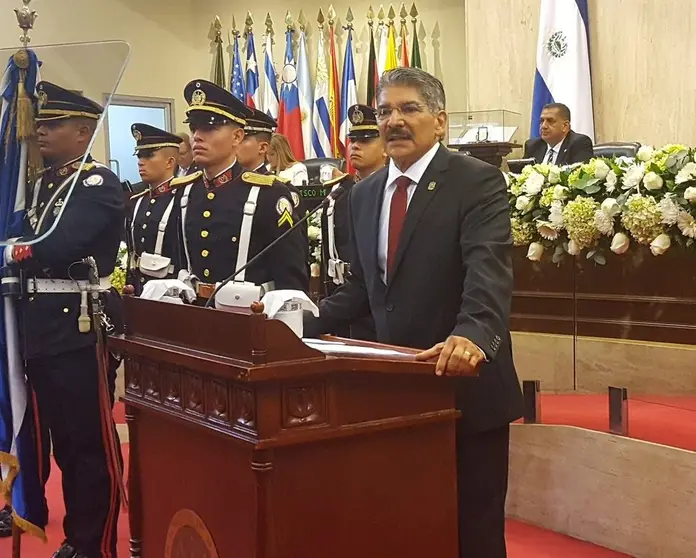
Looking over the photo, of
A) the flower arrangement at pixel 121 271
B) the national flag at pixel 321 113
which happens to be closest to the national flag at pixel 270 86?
the national flag at pixel 321 113

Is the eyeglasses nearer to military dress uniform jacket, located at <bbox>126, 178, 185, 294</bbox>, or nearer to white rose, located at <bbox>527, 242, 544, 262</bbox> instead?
military dress uniform jacket, located at <bbox>126, 178, 185, 294</bbox>

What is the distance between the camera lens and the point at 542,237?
367cm

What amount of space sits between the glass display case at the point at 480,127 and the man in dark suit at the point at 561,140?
1.83 feet

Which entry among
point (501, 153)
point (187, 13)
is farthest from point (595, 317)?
point (187, 13)

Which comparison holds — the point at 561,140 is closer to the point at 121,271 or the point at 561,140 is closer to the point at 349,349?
the point at 121,271

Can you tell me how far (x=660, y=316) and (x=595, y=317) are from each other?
0.30m

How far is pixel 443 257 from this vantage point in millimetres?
1927

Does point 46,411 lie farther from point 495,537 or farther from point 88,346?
point 495,537

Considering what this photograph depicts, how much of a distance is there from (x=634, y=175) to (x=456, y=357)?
1837 millimetres

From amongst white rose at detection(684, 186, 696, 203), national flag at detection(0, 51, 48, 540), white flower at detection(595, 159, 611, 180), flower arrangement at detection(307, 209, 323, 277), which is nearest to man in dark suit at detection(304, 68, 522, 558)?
national flag at detection(0, 51, 48, 540)

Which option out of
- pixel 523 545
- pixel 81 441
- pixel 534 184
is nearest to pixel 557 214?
pixel 534 184

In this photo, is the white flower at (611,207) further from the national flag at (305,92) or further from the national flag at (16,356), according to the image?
the national flag at (305,92)

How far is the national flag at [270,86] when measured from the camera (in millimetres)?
9086

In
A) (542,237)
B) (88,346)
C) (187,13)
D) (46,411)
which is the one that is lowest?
(46,411)
